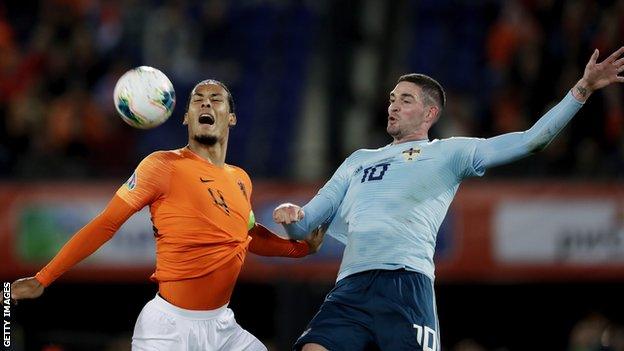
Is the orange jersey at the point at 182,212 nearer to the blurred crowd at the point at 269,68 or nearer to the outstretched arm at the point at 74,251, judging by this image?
the outstretched arm at the point at 74,251

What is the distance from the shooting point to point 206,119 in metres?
6.71

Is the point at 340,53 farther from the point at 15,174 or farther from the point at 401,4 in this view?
the point at 15,174

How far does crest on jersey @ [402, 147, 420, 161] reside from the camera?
21.8 feet

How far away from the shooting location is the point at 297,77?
15.3m

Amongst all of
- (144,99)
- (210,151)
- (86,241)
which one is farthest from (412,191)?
(86,241)

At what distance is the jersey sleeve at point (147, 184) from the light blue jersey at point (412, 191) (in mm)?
786

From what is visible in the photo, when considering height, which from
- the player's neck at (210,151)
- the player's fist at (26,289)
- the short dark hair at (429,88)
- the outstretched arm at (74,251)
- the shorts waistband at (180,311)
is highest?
the short dark hair at (429,88)

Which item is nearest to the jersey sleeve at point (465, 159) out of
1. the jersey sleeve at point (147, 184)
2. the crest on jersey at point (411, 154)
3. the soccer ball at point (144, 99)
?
the crest on jersey at point (411, 154)

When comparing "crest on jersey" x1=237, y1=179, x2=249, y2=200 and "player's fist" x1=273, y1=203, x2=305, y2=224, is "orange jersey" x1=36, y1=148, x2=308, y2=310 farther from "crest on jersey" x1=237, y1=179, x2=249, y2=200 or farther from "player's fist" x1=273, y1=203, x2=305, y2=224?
"player's fist" x1=273, y1=203, x2=305, y2=224

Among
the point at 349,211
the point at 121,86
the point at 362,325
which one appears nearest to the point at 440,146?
the point at 349,211

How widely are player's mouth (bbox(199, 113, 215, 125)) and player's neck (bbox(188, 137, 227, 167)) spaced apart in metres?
0.14

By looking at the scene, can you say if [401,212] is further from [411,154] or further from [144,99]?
[144,99]

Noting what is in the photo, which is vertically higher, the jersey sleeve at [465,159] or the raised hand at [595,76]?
the raised hand at [595,76]

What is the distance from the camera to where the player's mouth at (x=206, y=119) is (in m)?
6.71
